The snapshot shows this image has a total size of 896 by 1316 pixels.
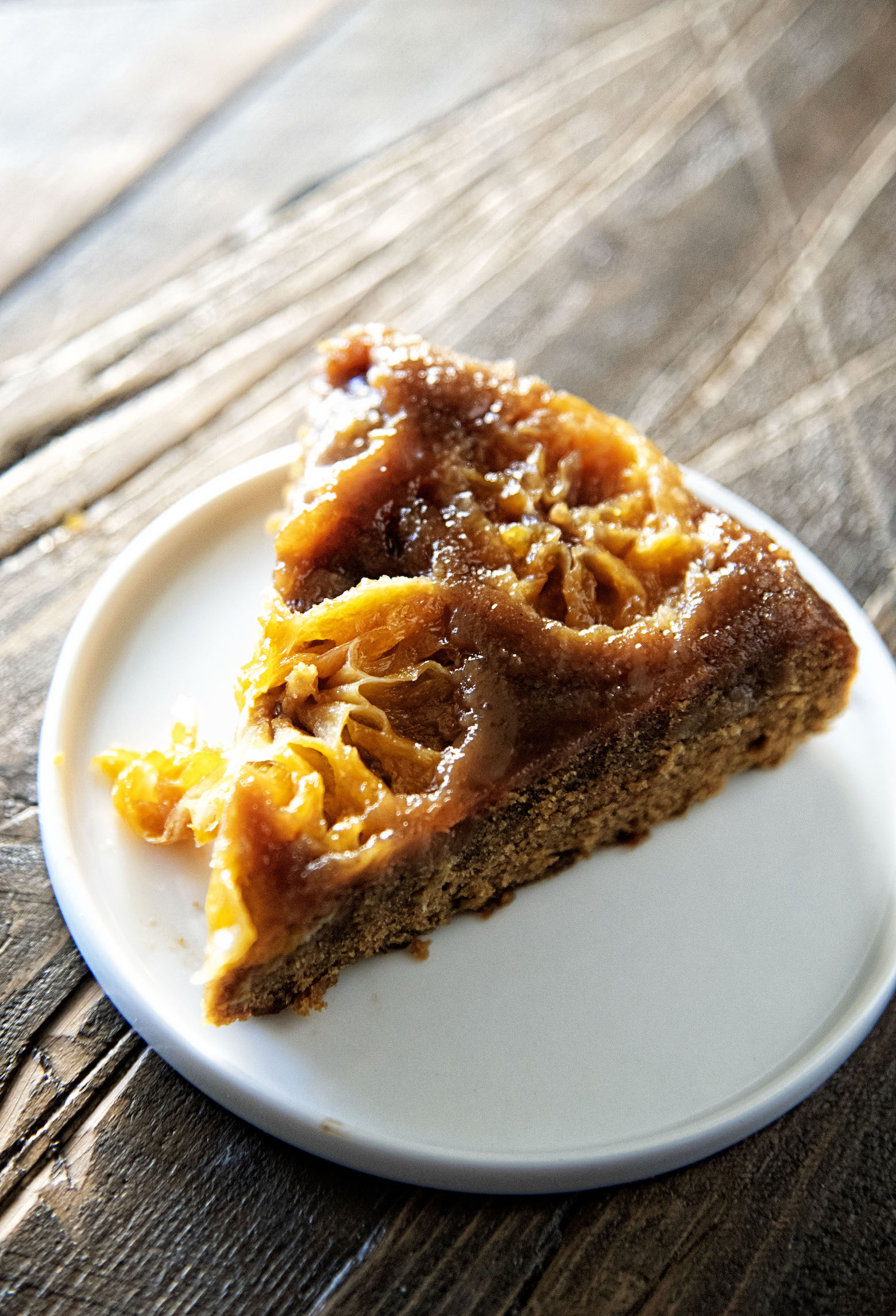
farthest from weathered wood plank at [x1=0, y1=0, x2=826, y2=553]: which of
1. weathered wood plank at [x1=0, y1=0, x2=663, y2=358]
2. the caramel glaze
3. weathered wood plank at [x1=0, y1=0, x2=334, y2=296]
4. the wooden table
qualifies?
the caramel glaze

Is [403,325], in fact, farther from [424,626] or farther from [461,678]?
[461,678]

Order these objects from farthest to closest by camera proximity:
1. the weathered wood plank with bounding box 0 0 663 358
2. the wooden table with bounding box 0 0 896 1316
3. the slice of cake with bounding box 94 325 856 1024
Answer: the weathered wood plank with bounding box 0 0 663 358 → the slice of cake with bounding box 94 325 856 1024 → the wooden table with bounding box 0 0 896 1316

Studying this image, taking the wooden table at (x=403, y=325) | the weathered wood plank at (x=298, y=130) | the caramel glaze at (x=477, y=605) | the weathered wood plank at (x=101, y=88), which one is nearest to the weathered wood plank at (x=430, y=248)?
the wooden table at (x=403, y=325)

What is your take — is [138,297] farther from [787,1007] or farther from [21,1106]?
[787,1007]

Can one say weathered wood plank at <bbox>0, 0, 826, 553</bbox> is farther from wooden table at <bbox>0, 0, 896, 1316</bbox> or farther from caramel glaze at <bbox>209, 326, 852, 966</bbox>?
caramel glaze at <bbox>209, 326, 852, 966</bbox>

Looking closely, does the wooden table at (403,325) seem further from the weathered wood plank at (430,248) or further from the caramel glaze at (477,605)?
the caramel glaze at (477,605)

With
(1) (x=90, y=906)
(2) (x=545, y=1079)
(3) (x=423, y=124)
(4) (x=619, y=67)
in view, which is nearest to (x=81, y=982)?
(1) (x=90, y=906)
